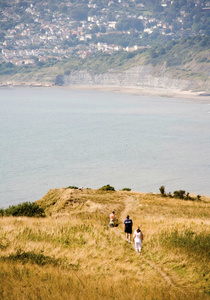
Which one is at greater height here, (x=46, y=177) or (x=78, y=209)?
(x=78, y=209)

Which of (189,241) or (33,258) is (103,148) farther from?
(33,258)

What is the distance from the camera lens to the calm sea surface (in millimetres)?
73750

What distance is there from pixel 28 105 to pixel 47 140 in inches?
2966

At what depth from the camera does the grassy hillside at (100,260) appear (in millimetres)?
16359

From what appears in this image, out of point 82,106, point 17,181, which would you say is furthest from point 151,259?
point 82,106

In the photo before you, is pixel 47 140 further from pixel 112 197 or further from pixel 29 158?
pixel 112 197

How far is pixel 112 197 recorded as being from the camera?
34.6 metres

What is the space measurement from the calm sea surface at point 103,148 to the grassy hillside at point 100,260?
1537 inches

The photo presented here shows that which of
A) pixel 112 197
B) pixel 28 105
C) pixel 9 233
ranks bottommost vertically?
pixel 28 105

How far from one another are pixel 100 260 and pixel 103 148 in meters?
84.2

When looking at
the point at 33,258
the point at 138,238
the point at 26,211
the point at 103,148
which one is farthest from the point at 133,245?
the point at 103,148

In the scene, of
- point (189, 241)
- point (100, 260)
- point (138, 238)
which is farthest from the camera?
point (189, 241)

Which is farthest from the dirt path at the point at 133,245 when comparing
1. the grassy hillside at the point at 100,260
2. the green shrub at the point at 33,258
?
the green shrub at the point at 33,258

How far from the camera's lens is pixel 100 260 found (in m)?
20.0
